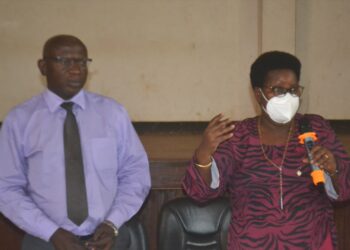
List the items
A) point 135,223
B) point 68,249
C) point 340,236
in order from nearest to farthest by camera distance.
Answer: point 68,249 < point 135,223 < point 340,236

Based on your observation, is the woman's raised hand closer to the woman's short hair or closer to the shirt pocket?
the woman's short hair

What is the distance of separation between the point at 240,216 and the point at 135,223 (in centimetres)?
55

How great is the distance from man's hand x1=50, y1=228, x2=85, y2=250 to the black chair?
0.98 ft

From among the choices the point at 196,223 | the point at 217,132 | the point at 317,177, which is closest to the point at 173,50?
the point at 196,223

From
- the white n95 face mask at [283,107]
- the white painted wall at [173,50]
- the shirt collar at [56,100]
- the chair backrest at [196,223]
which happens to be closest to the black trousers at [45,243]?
the chair backrest at [196,223]

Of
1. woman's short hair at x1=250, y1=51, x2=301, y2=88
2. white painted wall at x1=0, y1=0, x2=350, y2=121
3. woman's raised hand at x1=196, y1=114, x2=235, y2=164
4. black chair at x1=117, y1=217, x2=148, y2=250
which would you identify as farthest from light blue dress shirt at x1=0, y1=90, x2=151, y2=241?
white painted wall at x1=0, y1=0, x2=350, y2=121

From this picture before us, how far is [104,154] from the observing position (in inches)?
88.7

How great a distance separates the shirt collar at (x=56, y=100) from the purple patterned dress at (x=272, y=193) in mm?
617

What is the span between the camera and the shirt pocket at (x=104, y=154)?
2.23 m

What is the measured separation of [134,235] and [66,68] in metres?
0.89

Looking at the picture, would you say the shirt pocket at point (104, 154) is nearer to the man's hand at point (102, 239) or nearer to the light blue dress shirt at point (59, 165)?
the light blue dress shirt at point (59, 165)

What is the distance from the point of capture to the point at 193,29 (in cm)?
484

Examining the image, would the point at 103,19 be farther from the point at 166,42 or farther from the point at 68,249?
the point at 68,249

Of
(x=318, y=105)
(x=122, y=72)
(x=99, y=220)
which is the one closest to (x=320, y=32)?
(x=318, y=105)
